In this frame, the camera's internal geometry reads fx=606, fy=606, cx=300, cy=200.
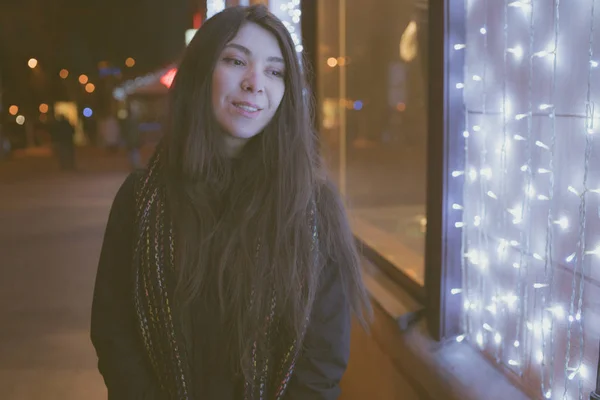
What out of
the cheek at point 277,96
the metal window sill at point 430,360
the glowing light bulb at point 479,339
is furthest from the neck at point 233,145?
the glowing light bulb at point 479,339

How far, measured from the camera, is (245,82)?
140 centimetres

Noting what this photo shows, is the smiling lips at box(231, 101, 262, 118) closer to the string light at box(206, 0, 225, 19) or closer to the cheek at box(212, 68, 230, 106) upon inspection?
the cheek at box(212, 68, 230, 106)

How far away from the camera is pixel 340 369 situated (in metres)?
1.45

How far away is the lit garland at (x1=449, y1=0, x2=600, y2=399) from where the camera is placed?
1860 mm

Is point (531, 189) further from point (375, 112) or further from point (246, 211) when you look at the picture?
point (375, 112)

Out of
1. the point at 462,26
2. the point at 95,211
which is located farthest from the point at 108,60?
the point at 462,26

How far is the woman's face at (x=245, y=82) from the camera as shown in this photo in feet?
4.59

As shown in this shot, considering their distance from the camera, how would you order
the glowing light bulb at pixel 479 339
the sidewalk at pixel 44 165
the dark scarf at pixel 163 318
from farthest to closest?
the sidewalk at pixel 44 165 < the glowing light bulb at pixel 479 339 < the dark scarf at pixel 163 318

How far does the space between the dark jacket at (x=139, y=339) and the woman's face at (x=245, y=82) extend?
0.31 metres

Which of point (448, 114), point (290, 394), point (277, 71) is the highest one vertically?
point (277, 71)

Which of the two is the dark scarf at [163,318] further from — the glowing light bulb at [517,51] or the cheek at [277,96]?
the glowing light bulb at [517,51]

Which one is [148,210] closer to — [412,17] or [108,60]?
[412,17]

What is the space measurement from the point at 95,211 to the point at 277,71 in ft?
26.1

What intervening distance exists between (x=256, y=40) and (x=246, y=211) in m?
0.40
